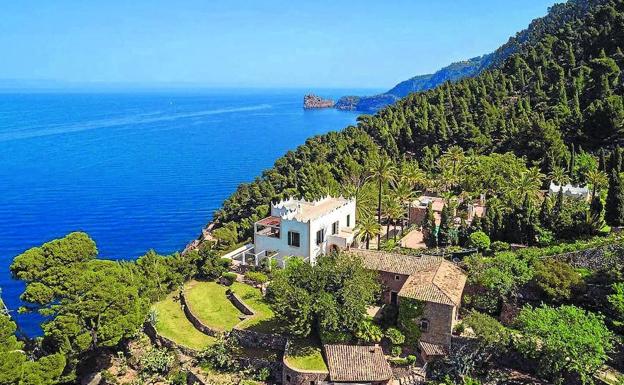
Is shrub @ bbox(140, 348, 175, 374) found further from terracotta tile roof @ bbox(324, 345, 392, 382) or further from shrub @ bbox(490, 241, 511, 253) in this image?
shrub @ bbox(490, 241, 511, 253)

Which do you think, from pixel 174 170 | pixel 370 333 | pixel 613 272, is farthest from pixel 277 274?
pixel 174 170

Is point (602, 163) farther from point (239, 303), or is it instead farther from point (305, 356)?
point (305, 356)

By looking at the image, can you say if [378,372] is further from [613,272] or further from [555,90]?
[555,90]

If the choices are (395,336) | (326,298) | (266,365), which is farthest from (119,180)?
(395,336)

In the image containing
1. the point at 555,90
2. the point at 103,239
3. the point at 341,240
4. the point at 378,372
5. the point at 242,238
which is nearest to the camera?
the point at 378,372

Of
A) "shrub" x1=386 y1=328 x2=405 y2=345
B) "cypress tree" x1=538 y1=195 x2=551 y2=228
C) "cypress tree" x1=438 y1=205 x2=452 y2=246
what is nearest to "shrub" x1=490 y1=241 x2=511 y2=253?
"cypress tree" x1=538 y1=195 x2=551 y2=228

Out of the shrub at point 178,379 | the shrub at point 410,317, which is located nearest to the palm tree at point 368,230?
the shrub at point 410,317
